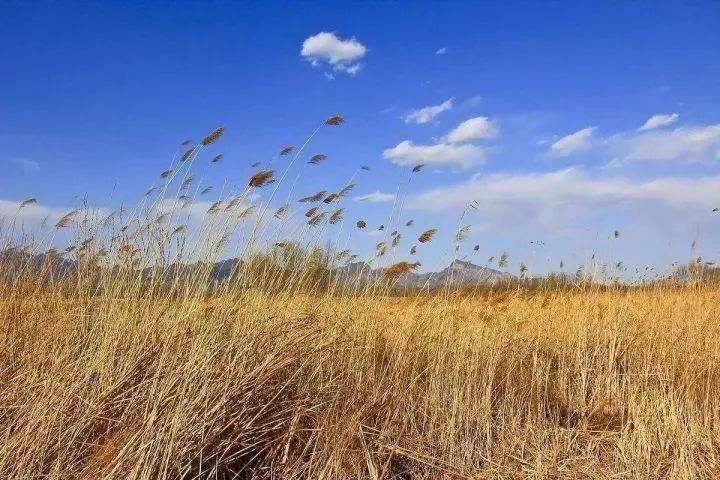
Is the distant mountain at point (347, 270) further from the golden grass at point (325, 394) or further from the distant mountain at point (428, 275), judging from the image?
the golden grass at point (325, 394)

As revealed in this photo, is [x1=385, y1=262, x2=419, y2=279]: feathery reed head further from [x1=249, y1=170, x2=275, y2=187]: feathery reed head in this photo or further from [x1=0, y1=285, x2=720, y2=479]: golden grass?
[x1=249, y1=170, x2=275, y2=187]: feathery reed head

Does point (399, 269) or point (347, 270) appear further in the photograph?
point (347, 270)

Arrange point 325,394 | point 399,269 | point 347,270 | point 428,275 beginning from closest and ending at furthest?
point 325,394
point 399,269
point 347,270
point 428,275

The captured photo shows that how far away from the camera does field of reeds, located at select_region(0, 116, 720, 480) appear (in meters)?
3.04

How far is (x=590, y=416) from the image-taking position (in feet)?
15.4

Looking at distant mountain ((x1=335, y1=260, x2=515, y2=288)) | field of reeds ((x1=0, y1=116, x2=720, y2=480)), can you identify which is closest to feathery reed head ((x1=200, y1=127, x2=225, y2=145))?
field of reeds ((x1=0, y1=116, x2=720, y2=480))

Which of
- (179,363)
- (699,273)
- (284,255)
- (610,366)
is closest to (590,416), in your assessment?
(610,366)

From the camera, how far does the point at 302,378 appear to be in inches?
150

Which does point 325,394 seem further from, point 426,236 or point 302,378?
point 426,236

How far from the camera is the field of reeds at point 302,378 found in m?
3.04

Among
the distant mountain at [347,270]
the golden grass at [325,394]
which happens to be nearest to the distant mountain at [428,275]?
the distant mountain at [347,270]

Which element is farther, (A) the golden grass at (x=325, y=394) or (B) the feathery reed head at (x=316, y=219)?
(B) the feathery reed head at (x=316, y=219)

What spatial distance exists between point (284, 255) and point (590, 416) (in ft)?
9.39

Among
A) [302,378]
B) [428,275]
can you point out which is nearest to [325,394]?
[302,378]
